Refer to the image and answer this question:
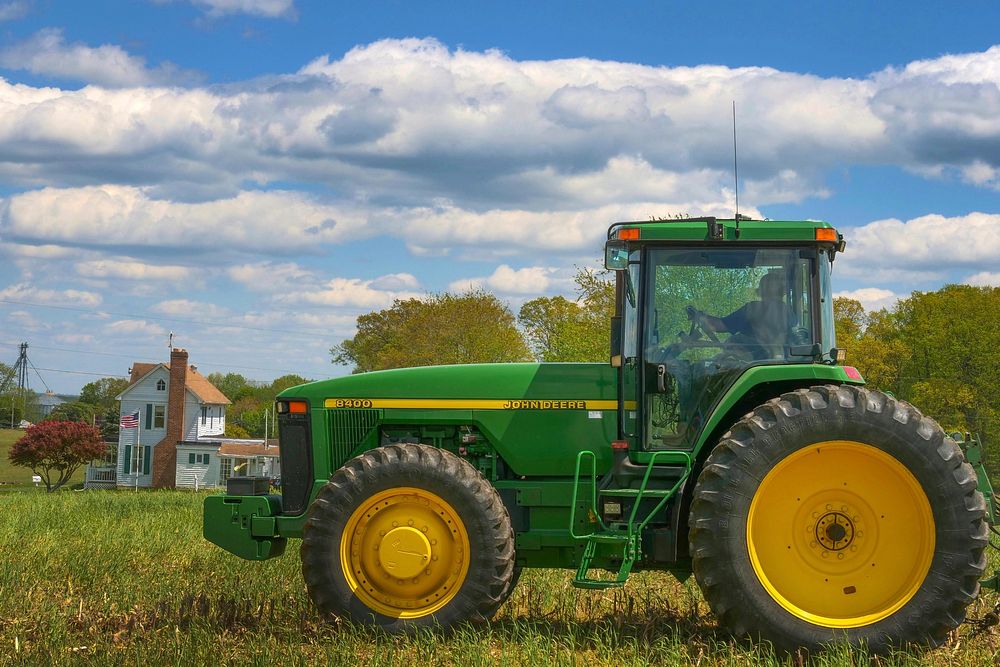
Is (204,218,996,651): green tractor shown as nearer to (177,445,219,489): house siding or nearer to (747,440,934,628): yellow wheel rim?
(747,440,934,628): yellow wheel rim

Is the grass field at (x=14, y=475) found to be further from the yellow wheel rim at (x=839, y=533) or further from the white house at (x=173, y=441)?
the yellow wheel rim at (x=839, y=533)

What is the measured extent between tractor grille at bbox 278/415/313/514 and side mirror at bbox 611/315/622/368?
7.84ft

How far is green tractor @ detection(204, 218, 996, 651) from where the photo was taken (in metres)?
6.47

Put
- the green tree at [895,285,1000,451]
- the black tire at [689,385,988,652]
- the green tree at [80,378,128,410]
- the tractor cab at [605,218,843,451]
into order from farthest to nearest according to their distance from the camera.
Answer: the green tree at [80,378,128,410] → the green tree at [895,285,1000,451] → the tractor cab at [605,218,843,451] → the black tire at [689,385,988,652]

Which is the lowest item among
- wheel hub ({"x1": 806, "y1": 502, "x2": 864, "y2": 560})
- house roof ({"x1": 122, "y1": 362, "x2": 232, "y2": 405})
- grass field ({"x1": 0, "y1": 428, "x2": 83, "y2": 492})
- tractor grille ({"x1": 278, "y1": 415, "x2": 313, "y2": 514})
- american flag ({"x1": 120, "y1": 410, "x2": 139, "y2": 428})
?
grass field ({"x1": 0, "y1": 428, "x2": 83, "y2": 492})

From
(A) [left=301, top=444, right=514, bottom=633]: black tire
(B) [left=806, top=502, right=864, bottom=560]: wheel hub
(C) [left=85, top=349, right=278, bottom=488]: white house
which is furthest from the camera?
(C) [left=85, top=349, right=278, bottom=488]: white house

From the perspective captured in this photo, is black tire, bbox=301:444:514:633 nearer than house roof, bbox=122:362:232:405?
Yes

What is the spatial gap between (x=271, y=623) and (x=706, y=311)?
3735 mm

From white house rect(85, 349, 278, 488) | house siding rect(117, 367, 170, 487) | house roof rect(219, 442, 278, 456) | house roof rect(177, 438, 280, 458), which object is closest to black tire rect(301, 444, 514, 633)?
house roof rect(177, 438, 280, 458)

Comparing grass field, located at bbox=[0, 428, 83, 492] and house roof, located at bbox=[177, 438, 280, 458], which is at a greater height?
house roof, located at bbox=[177, 438, 280, 458]

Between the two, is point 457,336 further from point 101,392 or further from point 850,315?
point 101,392

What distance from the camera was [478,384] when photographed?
780cm

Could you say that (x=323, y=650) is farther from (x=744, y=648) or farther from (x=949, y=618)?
(x=949, y=618)

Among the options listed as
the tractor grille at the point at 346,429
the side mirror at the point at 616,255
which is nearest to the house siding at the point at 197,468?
the tractor grille at the point at 346,429
